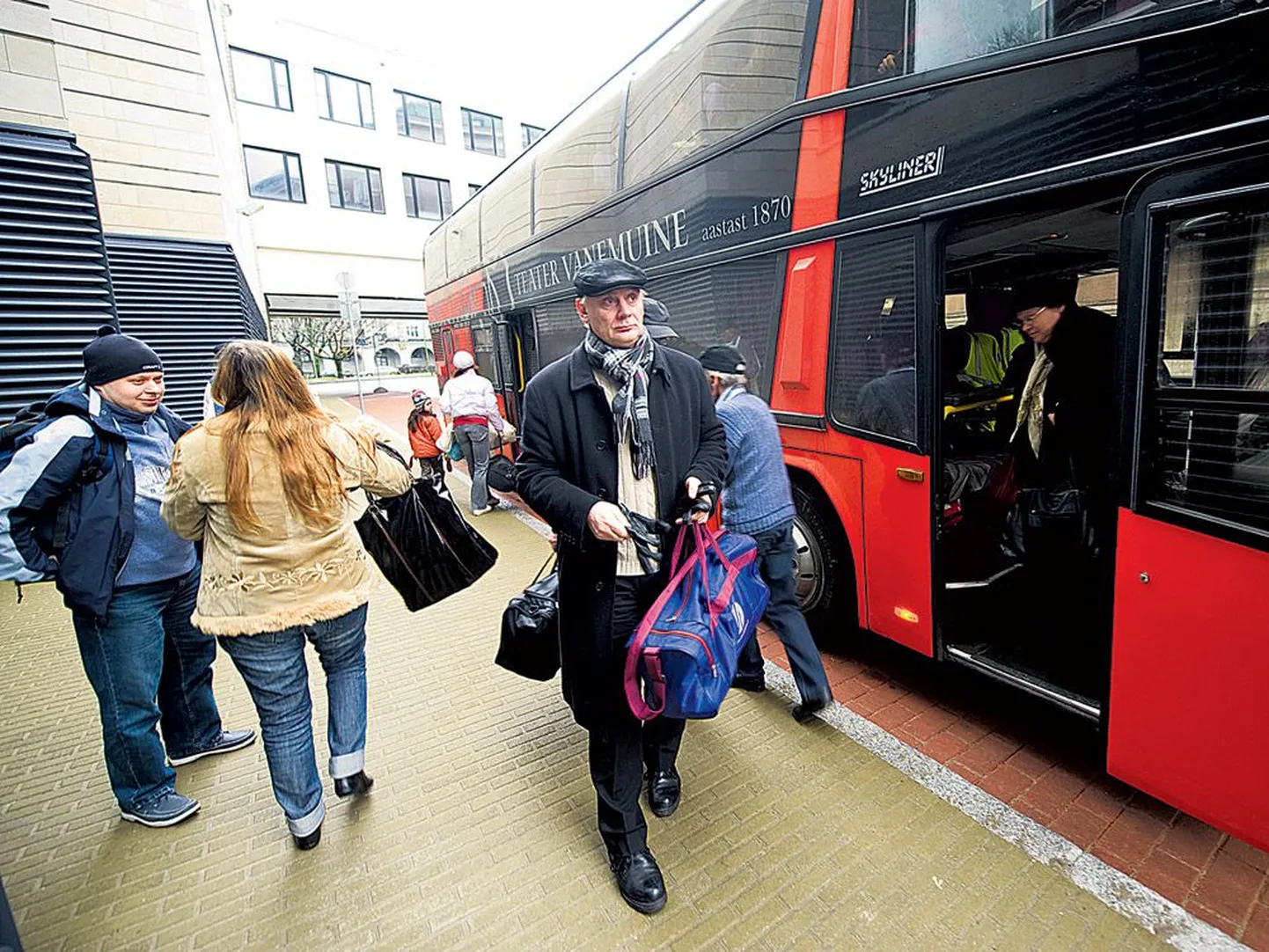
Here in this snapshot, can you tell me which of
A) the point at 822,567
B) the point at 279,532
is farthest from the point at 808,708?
the point at 279,532

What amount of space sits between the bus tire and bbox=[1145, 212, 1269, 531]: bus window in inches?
64.5

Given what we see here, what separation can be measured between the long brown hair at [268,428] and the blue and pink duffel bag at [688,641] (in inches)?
47.1

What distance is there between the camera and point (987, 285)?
4668 millimetres

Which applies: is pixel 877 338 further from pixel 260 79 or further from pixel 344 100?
pixel 344 100

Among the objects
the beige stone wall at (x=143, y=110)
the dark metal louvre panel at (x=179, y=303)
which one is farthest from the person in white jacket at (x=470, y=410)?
the beige stone wall at (x=143, y=110)

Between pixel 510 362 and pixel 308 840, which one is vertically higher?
pixel 510 362

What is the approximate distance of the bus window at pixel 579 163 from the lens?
16.9ft

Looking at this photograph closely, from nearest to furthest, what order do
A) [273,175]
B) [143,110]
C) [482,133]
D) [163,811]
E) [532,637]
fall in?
[532,637], [163,811], [143,110], [273,175], [482,133]

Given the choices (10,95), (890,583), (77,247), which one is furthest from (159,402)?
(10,95)

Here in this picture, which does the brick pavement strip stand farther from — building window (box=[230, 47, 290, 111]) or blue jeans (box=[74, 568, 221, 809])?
building window (box=[230, 47, 290, 111])

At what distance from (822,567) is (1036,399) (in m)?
1.38

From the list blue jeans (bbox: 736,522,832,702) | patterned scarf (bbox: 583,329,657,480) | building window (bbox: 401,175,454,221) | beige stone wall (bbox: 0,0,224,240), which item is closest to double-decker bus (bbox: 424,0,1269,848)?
blue jeans (bbox: 736,522,832,702)

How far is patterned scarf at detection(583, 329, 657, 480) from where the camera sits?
202 cm

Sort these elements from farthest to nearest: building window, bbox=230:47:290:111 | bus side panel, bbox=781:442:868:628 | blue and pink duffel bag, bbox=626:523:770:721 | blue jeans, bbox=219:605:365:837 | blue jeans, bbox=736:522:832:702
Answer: building window, bbox=230:47:290:111
bus side panel, bbox=781:442:868:628
blue jeans, bbox=736:522:832:702
blue jeans, bbox=219:605:365:837
blue and pink duffel bag, bbox=626:523:770:721
